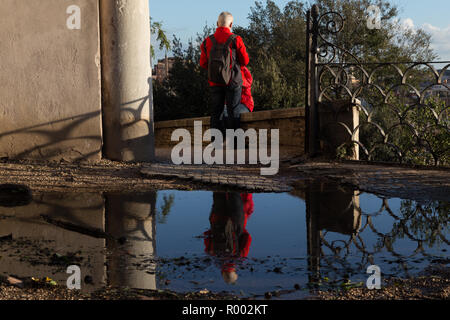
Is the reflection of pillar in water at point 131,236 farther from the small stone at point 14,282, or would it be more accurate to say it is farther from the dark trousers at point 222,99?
the dark trousers at point 222,99

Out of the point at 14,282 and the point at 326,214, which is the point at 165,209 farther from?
the point at 14,282

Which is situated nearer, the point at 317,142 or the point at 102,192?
the point at 102,192

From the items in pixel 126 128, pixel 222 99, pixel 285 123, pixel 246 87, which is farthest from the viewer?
pixel 246 87

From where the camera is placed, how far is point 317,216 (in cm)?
495

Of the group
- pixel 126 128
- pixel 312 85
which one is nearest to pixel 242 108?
pixel 312 85

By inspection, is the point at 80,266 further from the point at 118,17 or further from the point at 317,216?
the point at 118,17

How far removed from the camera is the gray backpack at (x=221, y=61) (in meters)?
9.28

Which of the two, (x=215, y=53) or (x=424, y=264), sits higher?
(x=215, y=53)

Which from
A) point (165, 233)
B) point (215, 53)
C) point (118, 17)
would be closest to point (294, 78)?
point (215, 53)

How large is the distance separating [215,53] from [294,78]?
13833 mm

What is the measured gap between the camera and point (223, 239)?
411 centimetres

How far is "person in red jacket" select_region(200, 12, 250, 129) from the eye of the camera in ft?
30.6

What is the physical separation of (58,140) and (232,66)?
10.4 feet
